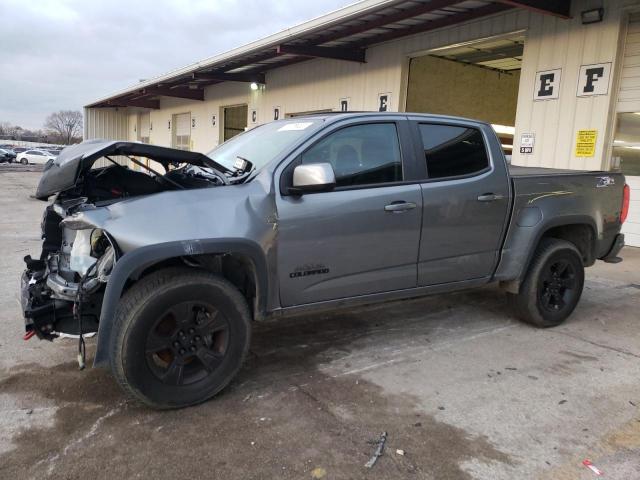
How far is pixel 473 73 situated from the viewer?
1568 centimetres

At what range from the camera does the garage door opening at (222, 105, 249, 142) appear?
2125 centimetres

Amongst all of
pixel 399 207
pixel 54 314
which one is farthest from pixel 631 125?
pixel 54 314

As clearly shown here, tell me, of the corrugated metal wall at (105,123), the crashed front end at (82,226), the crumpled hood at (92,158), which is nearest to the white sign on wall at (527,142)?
the crashed front end at (82,226)

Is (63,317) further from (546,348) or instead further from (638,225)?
(638,225)

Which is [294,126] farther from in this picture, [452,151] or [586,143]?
[586,143]

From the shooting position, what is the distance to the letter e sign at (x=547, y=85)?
946 centimetres

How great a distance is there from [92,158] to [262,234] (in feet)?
3.85

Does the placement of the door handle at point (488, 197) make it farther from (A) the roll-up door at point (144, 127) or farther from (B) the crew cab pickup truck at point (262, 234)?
(A) the roll-up door at point (144, 127)

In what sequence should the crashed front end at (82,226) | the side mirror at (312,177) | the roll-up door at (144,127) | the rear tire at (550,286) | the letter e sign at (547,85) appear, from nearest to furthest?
the crashed front end at (82,226)
the side mirror at (312,177)
the rear tire at (550,286)
the letter e sign at (547,85)
the roll-up door at (144,127)

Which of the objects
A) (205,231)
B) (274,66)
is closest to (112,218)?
(205,231)

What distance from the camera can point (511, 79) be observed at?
663 inches

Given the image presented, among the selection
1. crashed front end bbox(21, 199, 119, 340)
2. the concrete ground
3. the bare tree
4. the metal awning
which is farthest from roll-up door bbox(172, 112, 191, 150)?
the bare tree

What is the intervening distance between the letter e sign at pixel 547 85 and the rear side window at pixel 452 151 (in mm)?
5855

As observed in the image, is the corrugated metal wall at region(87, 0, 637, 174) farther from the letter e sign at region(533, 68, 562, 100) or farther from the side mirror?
the side mirror
